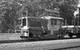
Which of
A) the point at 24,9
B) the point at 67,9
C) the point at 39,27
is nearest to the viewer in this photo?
the point at 39,27

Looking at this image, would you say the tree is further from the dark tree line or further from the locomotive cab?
the locomotive cab

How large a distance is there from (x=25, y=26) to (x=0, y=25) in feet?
33.1

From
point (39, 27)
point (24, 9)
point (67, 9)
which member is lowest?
point (39, 27)

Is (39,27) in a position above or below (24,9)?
below

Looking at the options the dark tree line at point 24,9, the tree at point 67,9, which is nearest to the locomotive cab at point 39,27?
the dark tree line at point 24,9

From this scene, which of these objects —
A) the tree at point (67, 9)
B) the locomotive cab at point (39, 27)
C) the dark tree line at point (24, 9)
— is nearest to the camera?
the locomotive cab at point (39, 27)

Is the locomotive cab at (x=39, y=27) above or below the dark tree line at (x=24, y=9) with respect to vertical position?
below

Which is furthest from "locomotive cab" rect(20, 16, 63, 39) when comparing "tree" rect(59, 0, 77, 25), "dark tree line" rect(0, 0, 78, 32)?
"tree" rect(59, 0, 77, 25)

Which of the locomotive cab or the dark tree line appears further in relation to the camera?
the dark tree line

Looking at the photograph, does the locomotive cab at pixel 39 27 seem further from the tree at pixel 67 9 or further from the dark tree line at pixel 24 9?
the tree at pixel 67 9

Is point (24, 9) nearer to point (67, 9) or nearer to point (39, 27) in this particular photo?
point (39, 27)

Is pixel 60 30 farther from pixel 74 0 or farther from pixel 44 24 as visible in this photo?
pixel 74 0

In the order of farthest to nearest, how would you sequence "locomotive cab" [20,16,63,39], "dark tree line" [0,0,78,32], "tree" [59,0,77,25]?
"tree" [59,0,77,25]
"dark tree line" [0,0,78,32]
"locomotive cab" [20,16,63,39]

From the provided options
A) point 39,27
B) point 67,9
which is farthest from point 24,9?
point 67,9
